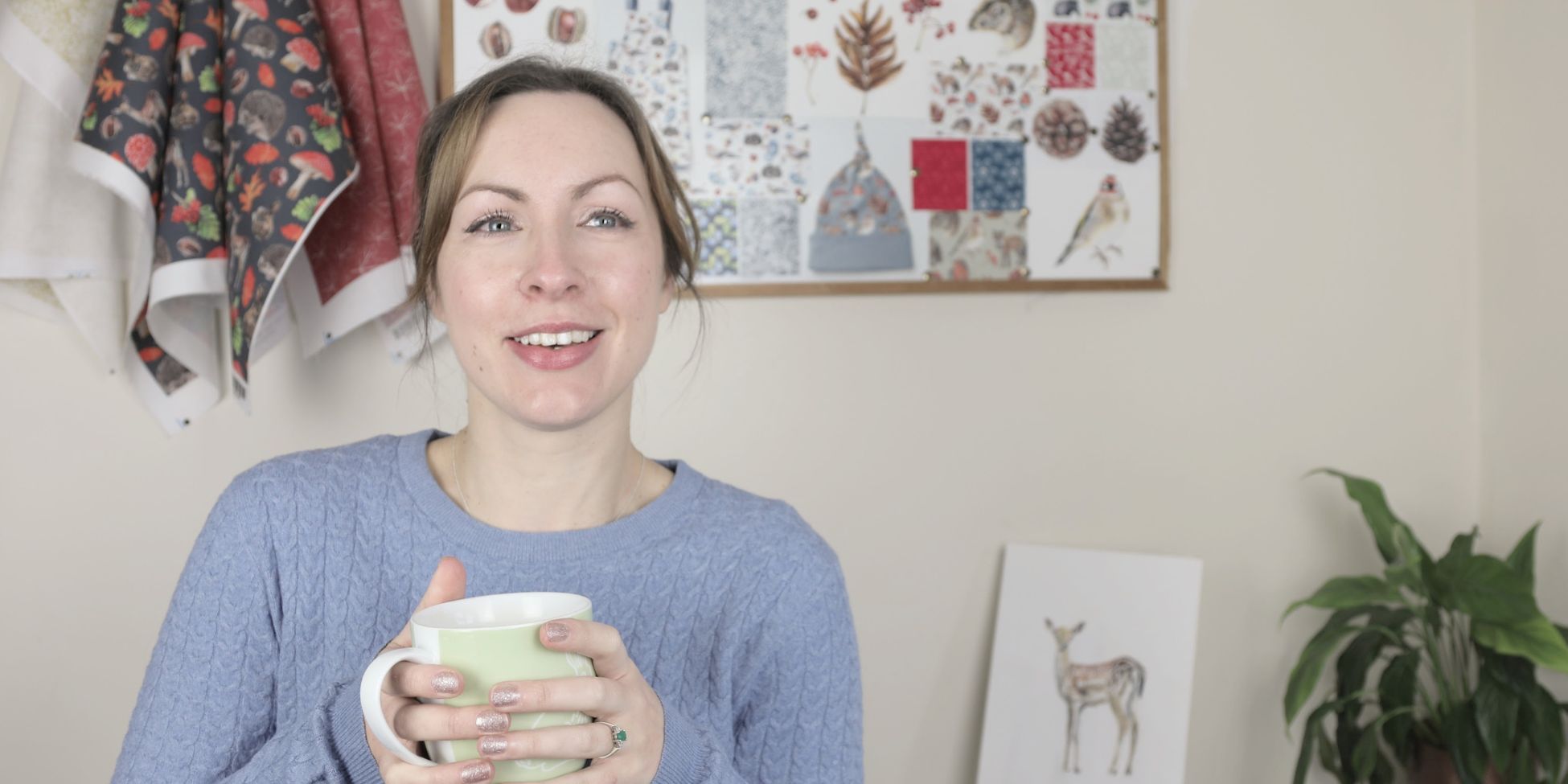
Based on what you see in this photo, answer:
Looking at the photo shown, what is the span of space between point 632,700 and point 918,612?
129cm

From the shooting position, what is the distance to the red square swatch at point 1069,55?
2.00 meters

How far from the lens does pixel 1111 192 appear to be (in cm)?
201

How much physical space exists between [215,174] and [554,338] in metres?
Result: 0.89

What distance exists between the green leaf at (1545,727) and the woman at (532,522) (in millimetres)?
1081

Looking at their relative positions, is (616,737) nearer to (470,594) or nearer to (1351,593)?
(470,594)

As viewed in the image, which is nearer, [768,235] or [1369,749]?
[1369,749]

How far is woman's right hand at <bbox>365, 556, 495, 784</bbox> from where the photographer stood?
0.66m

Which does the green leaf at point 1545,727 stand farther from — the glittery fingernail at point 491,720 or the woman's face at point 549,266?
the glittery fingernail at point 491,720

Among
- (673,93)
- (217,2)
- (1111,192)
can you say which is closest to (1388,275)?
(1111,192)

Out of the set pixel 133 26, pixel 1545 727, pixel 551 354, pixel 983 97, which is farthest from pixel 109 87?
pixel 1545 727

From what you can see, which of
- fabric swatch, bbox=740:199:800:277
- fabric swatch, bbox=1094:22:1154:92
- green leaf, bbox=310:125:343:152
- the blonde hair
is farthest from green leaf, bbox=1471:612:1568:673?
green leaf, bbox=310:125:343:152

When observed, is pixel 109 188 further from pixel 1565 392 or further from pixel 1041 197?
pixel 1565 392

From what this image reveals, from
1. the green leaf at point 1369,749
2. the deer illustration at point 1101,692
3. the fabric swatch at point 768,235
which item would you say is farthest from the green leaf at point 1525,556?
the fabric swatch at point 768,235

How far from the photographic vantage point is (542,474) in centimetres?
111
